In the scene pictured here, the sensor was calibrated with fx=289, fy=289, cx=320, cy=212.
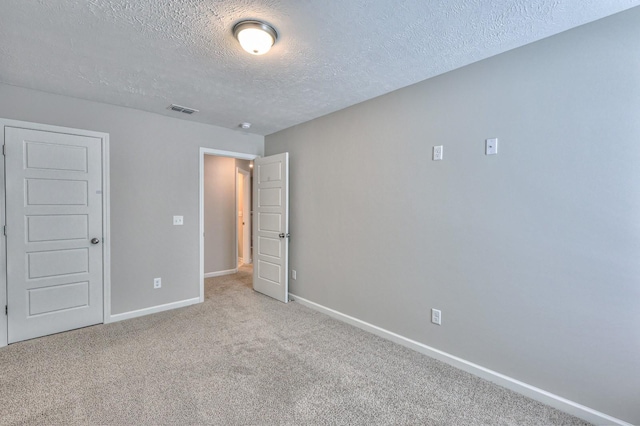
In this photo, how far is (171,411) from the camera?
1.87 metres

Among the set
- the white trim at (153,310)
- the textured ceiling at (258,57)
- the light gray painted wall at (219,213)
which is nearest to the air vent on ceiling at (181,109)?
the textured ceiling at (258,57)

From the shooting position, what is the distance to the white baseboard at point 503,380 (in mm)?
1789

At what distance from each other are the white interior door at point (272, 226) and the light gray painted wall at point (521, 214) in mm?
1186

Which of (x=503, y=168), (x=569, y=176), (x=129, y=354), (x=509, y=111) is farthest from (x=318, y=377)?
(x=509, y=111)

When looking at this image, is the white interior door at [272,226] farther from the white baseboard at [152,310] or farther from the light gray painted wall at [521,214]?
the light gray painted wall at [521,214]

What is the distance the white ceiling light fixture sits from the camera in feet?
5.84

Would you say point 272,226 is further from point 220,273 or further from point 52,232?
point 52,232

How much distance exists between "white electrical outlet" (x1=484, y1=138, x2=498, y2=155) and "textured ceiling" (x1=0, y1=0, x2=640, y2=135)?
64 cm

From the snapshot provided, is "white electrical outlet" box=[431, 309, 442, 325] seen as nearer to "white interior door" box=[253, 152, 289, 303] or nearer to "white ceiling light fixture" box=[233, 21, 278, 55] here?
"white interior door" box=[253, 152, 289, 303]

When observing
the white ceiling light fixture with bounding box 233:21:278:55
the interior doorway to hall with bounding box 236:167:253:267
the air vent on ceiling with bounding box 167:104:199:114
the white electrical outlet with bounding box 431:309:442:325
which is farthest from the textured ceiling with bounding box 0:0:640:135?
the interior doorway to hall with bounding box 236:167:253:267

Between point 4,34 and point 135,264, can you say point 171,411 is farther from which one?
point 4,34

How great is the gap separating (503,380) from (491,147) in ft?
5.74

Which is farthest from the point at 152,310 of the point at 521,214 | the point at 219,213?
the point at 521,214

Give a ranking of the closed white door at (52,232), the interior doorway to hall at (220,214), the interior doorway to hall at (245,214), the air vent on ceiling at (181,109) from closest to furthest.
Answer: the closed white door at (52,232) < the air vent on ceiling at (181,109) < the interior doorway to hall at (220,214) < the interior doorway to hall at (245,214)
